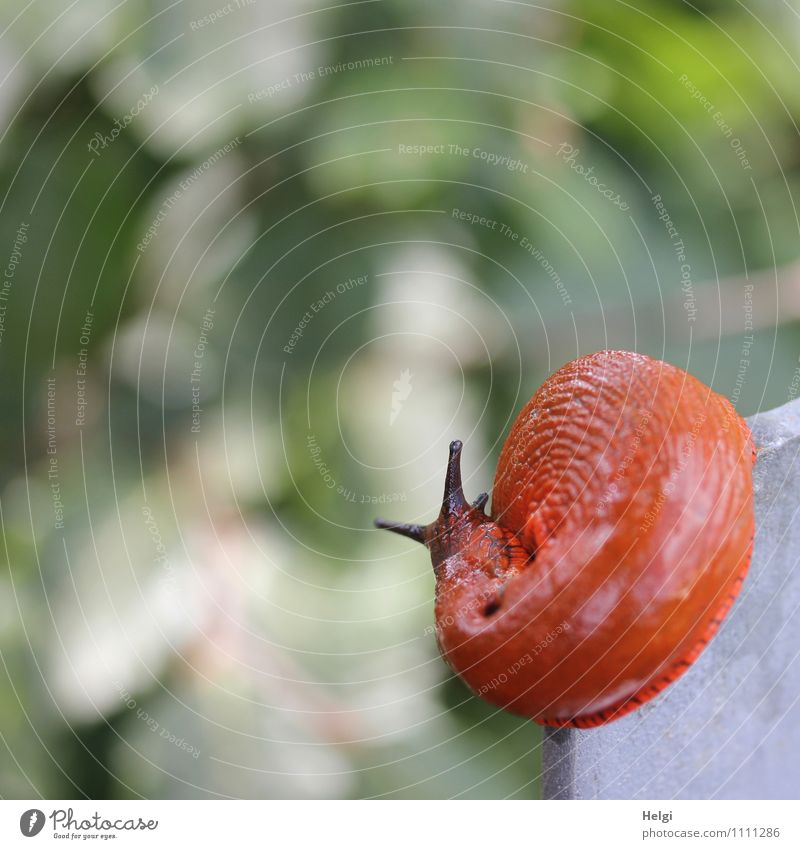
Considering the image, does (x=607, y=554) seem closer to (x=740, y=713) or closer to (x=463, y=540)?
(x=463, y=540)

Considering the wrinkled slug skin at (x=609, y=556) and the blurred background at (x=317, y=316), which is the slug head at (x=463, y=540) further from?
the blurred background at (x=317, y=316)

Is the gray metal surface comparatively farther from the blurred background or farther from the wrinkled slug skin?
the blurred background

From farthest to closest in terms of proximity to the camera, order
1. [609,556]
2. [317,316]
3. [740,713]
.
Answer: [317,316] → [740,713] → [609,556]

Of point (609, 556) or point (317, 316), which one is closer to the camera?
point (609, 556)

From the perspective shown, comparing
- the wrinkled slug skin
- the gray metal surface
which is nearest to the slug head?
the wrinkled slug skin

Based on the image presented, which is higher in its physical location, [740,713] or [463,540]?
[463,540]

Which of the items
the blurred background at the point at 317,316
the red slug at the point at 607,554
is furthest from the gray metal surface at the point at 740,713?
the blurred background at the point at 317,316

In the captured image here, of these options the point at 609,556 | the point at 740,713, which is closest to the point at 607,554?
the point at 609,556

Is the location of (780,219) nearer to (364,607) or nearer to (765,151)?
(765,151)
